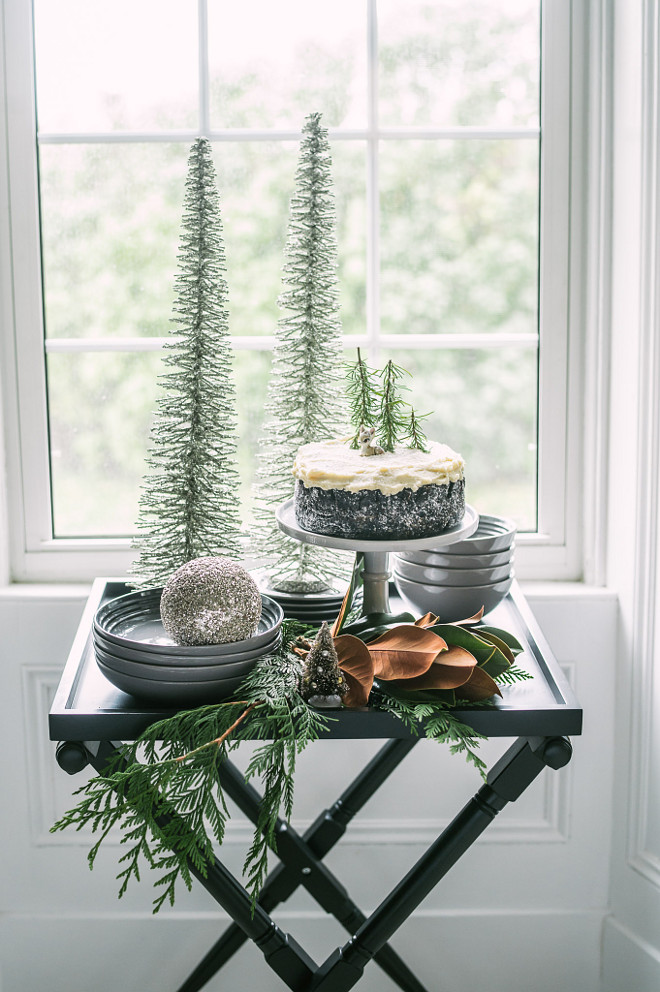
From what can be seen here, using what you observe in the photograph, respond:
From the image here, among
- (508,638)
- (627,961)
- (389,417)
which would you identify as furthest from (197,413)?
(627,961)

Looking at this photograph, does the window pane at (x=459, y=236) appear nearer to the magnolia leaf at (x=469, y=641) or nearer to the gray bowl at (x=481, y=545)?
the gray bowl at (x=481, y=545)

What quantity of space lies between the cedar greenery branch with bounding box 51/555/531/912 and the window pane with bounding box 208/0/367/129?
100cm

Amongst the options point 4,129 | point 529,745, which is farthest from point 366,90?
point 529,745

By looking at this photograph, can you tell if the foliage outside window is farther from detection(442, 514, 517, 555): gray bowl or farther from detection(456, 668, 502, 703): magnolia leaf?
detection(456, 668, 502, 703): magnolia leaf

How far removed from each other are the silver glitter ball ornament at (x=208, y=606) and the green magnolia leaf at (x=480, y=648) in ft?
0.74

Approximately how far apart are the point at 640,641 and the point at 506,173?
0.87 meters

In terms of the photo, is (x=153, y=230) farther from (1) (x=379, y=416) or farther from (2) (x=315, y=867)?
(2) (x=315, y=867)

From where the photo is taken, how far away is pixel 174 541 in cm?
132

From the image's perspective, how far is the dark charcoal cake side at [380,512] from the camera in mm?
1084

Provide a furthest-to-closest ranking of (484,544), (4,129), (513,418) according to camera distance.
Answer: (513,418), (4,129), (484,544)

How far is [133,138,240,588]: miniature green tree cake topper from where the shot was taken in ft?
4.28

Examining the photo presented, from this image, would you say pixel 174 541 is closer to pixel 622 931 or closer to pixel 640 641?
pixel 640 641

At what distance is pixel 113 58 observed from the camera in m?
1.64

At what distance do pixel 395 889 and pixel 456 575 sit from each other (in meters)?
0.40
